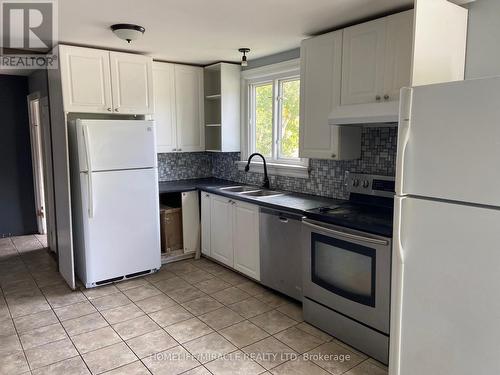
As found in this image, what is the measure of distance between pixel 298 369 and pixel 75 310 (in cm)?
193

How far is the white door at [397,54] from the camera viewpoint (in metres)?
2.41

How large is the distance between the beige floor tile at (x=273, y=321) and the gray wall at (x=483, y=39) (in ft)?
6.88

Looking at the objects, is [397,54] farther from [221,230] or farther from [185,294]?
[185,294]

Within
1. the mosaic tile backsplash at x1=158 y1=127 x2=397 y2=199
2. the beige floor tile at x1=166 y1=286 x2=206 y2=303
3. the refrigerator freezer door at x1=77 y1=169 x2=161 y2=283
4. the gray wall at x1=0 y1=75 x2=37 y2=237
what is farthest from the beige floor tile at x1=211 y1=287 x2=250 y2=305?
the gray wall at x1=0 y1=75 x2=37 y2=237

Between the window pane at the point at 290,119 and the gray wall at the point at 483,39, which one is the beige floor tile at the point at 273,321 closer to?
the window pane at the point at 290,119

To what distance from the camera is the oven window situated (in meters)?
2.38

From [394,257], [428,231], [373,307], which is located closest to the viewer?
[428,231]

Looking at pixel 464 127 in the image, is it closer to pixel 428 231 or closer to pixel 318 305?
pixel 428 231

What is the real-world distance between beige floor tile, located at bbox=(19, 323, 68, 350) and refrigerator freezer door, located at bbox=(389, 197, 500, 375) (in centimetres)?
228

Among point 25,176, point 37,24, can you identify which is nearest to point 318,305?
point 37,24

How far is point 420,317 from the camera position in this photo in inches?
73.7

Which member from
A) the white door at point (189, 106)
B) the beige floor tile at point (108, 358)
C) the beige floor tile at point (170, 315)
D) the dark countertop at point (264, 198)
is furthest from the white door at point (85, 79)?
the beige floor tile at point (108, 358)

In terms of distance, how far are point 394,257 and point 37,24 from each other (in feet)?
9.63

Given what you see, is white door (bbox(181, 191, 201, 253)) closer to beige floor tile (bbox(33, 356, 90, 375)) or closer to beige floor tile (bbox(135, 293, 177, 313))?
beige floor tile (bbox(135, 293, 177, 313))
